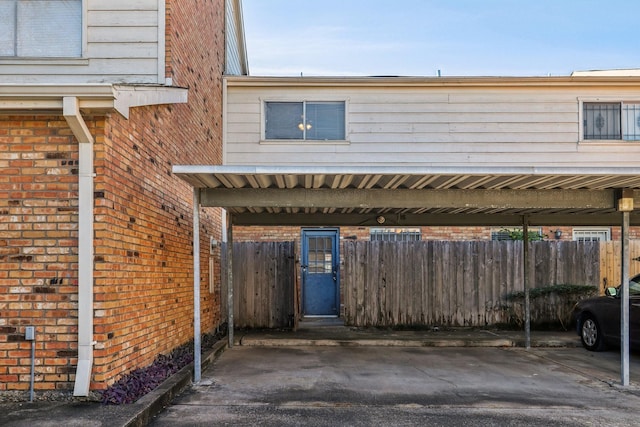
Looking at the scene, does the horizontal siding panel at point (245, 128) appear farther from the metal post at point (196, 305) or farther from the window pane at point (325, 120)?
the metal post at point (196, 305)

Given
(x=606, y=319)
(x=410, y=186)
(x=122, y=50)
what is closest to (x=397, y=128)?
(x=410, y=186)

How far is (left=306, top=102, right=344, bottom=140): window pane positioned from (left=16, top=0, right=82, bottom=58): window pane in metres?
5.48

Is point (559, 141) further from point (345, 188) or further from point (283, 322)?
point (283, 322)

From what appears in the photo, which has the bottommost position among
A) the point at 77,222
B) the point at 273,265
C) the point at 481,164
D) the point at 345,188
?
the point at 273,265

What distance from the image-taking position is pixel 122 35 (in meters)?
7.10

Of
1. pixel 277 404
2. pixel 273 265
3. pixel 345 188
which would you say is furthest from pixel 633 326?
pixel 273 265

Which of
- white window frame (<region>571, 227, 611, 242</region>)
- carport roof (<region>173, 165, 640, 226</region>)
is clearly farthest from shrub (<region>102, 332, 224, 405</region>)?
white window frame (<region>571, 227, 611, 242</region>)

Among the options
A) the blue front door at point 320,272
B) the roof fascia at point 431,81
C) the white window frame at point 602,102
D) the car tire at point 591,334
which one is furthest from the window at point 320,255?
the white window frame at point 602,102

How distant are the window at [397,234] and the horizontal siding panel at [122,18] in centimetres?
1012

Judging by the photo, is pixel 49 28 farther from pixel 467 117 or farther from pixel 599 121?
pixel 599 121

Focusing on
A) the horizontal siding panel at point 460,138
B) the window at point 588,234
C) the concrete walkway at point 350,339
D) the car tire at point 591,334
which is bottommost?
the concrete walkway at point 350,339

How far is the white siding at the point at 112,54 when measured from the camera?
6.98 metres

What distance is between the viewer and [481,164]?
38.4 feet

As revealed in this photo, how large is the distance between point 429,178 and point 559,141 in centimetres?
581
